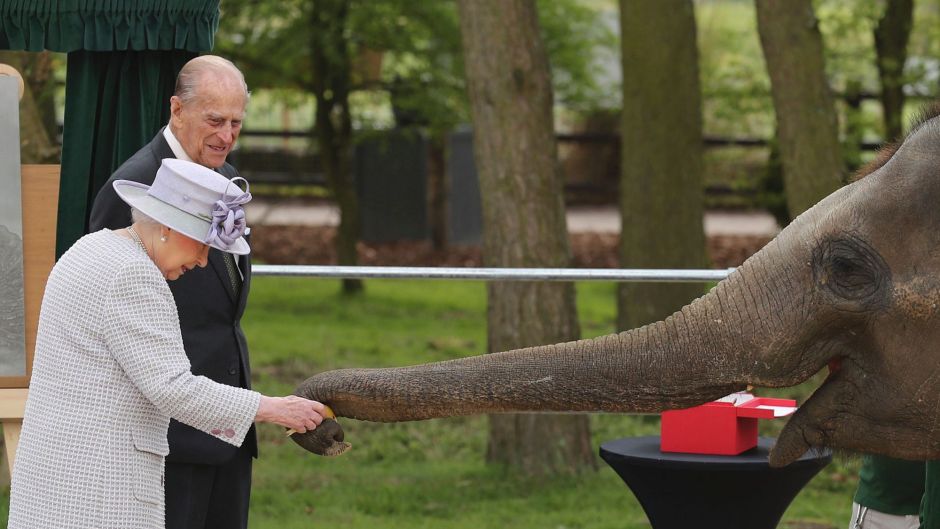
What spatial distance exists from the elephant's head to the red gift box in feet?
3.41

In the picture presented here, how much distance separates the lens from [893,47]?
15.7m

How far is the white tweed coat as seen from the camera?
394 centimetres

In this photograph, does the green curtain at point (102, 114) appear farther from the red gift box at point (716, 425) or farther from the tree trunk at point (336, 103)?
the tree trunk at point (336, 103)

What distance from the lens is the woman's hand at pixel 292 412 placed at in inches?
169

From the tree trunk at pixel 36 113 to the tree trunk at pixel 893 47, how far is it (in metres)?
9.83

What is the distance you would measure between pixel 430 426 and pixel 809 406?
6.89 m

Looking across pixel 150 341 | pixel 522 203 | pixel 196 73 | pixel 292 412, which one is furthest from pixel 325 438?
pixel 522 203

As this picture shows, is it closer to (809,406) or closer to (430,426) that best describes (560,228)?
(430,426)

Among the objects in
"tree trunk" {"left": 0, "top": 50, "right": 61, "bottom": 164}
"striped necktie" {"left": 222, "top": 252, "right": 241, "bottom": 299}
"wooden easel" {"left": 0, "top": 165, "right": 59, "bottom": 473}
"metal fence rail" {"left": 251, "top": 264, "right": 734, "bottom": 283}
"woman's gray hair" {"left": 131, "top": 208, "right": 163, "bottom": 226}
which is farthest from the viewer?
"tree trunk" {"left": 0, "top": 50, "right": 61, "bottom": 164}

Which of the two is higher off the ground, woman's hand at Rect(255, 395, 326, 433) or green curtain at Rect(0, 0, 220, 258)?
green curtain at Rect(0, 0, 220, 258)

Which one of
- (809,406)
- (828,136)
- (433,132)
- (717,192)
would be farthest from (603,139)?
(809,406)

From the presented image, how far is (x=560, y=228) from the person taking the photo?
30.9 feet

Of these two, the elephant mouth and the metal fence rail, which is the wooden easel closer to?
the metal fence rail

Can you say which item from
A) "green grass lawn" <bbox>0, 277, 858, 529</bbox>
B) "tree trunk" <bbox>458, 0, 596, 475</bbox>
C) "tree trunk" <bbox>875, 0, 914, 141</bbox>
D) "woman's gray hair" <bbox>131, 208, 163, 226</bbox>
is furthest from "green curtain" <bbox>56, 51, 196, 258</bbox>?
"tree trunk" <bbox>875, 0, 914, 141</bbox>
